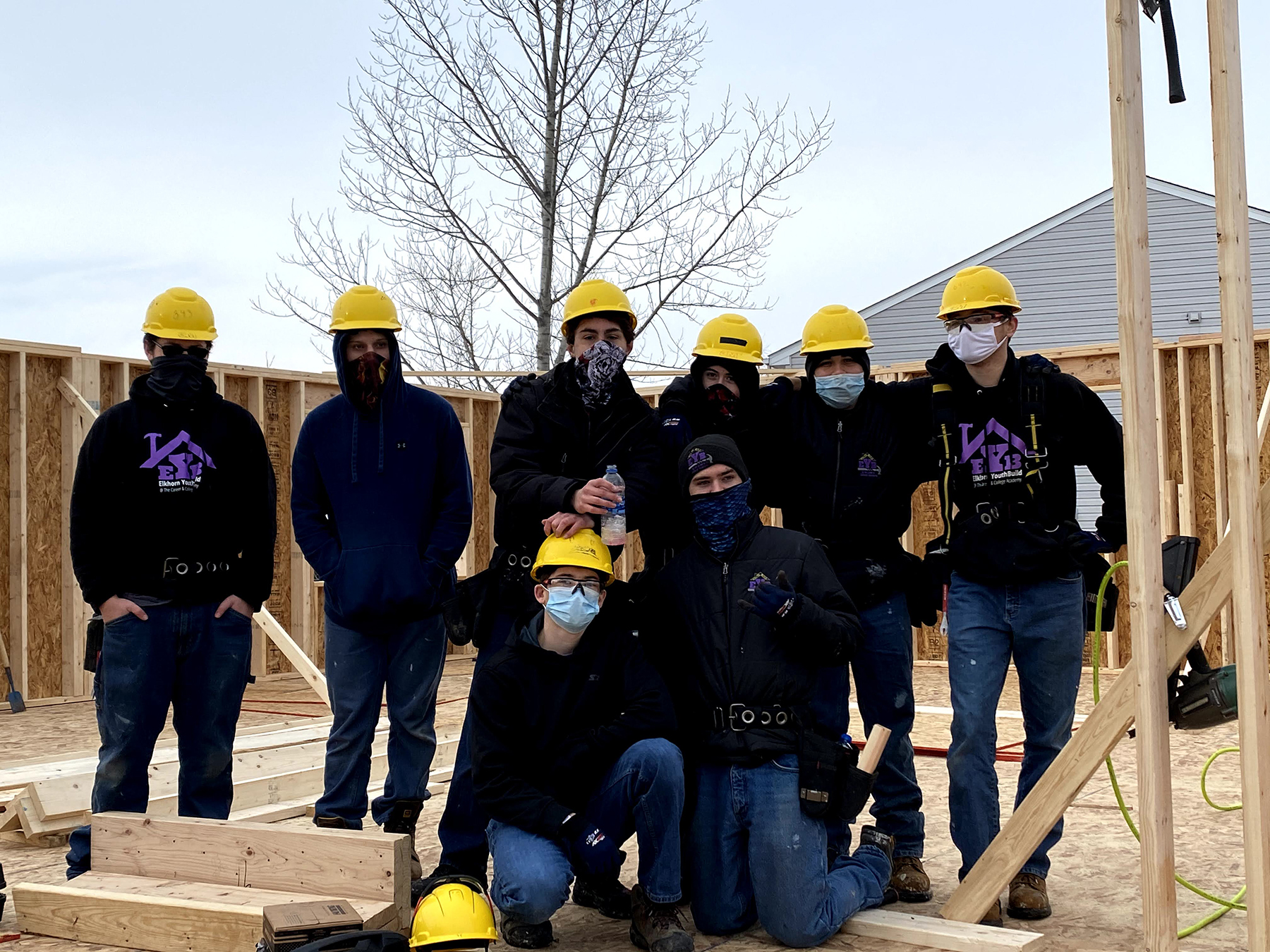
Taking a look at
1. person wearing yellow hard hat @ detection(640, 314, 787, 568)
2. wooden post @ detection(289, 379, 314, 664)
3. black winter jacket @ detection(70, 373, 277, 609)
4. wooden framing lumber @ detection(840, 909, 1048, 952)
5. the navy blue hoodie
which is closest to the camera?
wooden framing lumber @ detection(840, 909, 1048, 952)

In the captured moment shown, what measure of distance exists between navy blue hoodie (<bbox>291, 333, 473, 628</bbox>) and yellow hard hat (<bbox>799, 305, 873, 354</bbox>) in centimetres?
140

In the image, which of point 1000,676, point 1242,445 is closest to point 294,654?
point 1000,676

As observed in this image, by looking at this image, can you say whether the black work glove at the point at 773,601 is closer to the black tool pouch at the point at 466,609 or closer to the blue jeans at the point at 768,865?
the blue jeans at the point at 768,865

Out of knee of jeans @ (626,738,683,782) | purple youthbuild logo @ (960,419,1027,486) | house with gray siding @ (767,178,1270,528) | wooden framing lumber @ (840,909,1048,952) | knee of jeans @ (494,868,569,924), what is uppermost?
house with gray siding @ (767,178,1270,528)

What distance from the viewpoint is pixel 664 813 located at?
3920mm

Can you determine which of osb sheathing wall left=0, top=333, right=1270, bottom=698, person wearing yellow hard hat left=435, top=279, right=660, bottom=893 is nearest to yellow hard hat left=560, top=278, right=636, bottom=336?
person wearing yellow hard hat left=435, top=279, right=660, bottom=893

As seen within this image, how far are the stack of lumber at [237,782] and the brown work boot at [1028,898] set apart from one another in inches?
129

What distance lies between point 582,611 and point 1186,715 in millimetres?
1886

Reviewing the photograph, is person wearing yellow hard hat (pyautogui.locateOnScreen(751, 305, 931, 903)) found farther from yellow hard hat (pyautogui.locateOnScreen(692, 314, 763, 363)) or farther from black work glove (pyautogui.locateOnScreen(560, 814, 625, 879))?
black work glove (pyautogui.locateOnScreen(560, 814, 625, 879))

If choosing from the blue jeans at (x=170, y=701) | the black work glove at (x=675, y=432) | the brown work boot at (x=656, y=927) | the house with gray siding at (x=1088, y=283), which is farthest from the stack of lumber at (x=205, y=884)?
the house with gray siding at (x=1088, y=283)

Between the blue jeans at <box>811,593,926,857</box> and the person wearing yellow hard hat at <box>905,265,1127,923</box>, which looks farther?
the blue jeans at <box>811,593,926,857</box>

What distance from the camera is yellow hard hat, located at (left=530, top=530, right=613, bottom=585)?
3.97m

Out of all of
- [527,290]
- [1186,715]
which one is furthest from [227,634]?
[527,290]

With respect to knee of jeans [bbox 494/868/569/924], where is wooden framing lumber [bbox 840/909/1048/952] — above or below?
below
